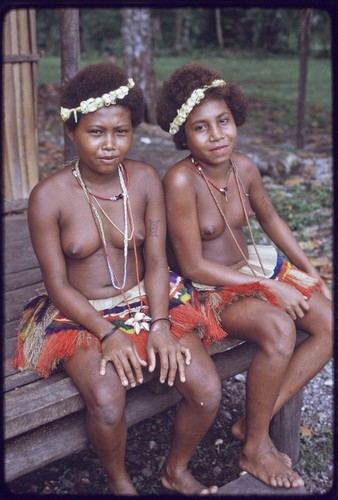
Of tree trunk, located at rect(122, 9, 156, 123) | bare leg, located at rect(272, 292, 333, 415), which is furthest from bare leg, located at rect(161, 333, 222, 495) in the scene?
tree trunk, located at rect(122, 9, 156, 123)

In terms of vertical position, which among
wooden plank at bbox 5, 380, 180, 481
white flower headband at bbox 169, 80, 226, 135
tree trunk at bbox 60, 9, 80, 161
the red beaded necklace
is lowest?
wooden plank at bbox 5, 380, 180, 481

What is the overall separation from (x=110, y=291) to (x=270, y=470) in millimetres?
984

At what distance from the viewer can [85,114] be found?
2598 mm

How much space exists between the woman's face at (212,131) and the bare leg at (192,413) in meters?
0.81

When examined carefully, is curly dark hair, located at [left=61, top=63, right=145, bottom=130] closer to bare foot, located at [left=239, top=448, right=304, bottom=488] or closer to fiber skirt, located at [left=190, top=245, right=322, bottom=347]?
fiber skirt, located at [left=190, top=245, right=322, bottom=347]

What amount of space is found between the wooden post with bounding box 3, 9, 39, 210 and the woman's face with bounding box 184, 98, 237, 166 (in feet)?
7.47

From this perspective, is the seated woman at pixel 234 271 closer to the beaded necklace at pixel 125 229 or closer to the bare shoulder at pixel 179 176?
the bare shoulder at pixel 179 176

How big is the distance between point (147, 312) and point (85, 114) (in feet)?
2.82

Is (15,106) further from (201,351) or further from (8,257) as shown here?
(201,351)

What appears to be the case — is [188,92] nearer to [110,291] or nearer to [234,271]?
[234,271]

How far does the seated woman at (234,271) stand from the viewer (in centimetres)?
263

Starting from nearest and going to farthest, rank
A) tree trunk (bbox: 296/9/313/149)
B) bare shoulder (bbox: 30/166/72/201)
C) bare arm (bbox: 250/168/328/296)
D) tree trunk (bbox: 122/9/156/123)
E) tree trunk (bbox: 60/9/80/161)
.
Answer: bare shoulder (bbox: 30/166/72/201), bare arm (bbox: 250/168/328/296), tree trunk (bbox: 60/9/80/161), tree trunk (bbox: 296/9/313/149), tree trunk (bbox: 122/9/156/123)

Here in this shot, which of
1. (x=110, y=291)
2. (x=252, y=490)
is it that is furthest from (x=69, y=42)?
(x=252, y=490)

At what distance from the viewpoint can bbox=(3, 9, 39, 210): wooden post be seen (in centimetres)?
463
